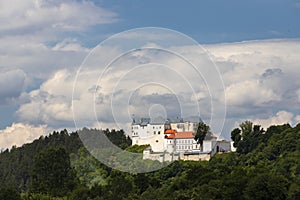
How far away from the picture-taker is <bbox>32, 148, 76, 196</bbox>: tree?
364ft

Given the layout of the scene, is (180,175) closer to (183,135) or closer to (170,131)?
(183,135)

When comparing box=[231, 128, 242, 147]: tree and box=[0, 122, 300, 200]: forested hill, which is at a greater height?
box=[231, 128, 242, 147]: tree

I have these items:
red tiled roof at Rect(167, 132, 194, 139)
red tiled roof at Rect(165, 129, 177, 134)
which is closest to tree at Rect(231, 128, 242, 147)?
red tiled roof at Rect(167, 132, 194, 139)

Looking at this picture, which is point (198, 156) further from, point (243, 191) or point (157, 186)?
point (243, 191)

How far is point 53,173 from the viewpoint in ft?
371

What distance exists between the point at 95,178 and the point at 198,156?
25934 mm

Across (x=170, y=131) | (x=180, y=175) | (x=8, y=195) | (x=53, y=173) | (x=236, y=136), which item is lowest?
(x=8, y=195)

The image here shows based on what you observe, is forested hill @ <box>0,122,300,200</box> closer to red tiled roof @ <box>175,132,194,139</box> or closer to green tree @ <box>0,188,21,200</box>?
green tree @ <box>0,188,21,200</box>

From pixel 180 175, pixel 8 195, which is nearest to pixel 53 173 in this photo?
pixel 8 195

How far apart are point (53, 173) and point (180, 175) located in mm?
25054

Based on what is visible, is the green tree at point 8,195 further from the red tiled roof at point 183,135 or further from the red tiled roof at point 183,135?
the red tiled roof at point 183,135

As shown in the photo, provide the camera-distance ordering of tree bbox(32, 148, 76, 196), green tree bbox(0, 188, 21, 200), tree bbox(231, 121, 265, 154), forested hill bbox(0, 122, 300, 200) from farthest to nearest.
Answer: tree bbox(231, 121, 265, 154) → tree bbox(32, 148, 76, 196) → green tree bbox(0, 188, 21, 200) → forested hill bbox(0, 122, 300, 200)

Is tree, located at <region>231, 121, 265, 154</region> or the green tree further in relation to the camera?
tree, located at <region>231, 121, 265, 154</region>

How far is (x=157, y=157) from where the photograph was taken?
148m
